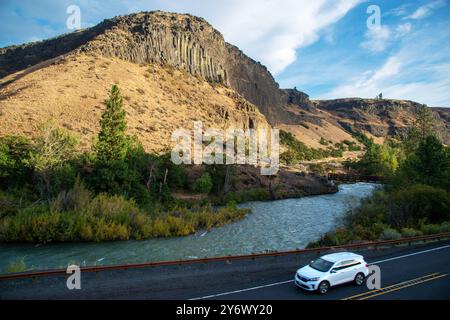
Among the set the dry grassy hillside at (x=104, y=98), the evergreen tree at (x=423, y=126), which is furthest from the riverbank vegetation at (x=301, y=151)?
the evergreen tree at (x=423, y=126)

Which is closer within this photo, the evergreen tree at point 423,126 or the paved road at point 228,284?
the paved road at point 228,284

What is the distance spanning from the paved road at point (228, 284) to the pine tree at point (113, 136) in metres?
26.6

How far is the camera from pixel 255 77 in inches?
6299

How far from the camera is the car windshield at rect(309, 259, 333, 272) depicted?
15.1m

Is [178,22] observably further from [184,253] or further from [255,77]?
[184,253]

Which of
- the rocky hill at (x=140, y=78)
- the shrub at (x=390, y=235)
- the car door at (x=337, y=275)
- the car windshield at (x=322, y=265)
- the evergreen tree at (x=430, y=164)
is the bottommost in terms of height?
the shrub at (x=390, y=235)

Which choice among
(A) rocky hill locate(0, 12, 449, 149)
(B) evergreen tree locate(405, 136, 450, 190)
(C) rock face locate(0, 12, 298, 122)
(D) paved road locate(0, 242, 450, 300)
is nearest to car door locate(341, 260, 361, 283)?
(D) paved road locate(0, 242, 450, 300)

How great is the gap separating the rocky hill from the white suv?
47378 millimetres

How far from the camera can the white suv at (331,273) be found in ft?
47.7

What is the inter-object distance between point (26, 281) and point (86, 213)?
16443mm

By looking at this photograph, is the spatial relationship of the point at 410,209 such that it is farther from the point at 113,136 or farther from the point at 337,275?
the point at 113,136

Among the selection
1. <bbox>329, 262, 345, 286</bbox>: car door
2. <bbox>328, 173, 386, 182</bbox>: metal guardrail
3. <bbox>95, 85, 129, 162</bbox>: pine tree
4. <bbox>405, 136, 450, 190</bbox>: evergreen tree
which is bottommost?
<bbox>329, 262, 345, 286</bbox>: car door

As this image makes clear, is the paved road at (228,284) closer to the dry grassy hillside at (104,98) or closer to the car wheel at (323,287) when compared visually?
the car wheel at (323,287)

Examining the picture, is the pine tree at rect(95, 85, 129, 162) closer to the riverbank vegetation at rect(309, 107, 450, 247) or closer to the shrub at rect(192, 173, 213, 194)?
the shrub at rect(192, 173, 213, 194)
